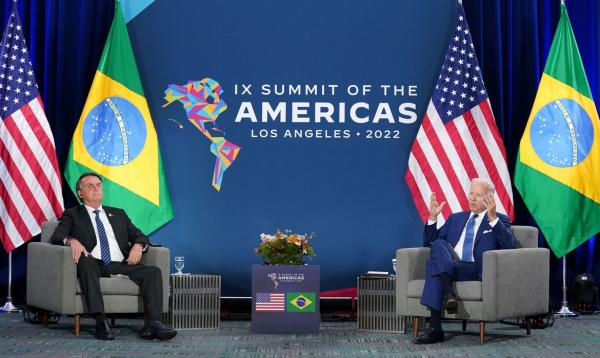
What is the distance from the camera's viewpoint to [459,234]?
5965mm

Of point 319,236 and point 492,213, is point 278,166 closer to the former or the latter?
point 319,236

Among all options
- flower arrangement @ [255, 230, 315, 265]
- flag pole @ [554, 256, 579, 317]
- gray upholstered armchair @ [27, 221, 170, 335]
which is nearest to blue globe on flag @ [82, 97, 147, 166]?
gray upholstered armchair @ [27, 221, 170, 335]

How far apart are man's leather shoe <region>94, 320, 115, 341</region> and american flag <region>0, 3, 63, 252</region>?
173 centimetres

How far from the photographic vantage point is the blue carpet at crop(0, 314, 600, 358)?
511cm

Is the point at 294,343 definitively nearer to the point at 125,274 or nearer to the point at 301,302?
the point at 301,302

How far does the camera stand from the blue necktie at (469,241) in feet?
19.3

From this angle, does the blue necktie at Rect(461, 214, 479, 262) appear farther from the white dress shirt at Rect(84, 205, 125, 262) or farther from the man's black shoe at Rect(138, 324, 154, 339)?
the white dress shirt at Rect(84, 205, 125, 262)

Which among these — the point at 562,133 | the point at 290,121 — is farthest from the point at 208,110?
the point at 562,133

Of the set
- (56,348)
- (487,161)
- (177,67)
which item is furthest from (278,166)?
(56,348)

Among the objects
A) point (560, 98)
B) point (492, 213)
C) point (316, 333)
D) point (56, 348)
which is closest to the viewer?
point (56, 348)

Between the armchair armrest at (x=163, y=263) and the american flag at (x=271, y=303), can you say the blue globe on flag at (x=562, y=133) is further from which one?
the armchair armrest at (x=163, y=263)

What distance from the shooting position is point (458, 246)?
5949 mm

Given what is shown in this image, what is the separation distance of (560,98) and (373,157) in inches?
60.9

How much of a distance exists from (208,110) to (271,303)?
1937 mm
